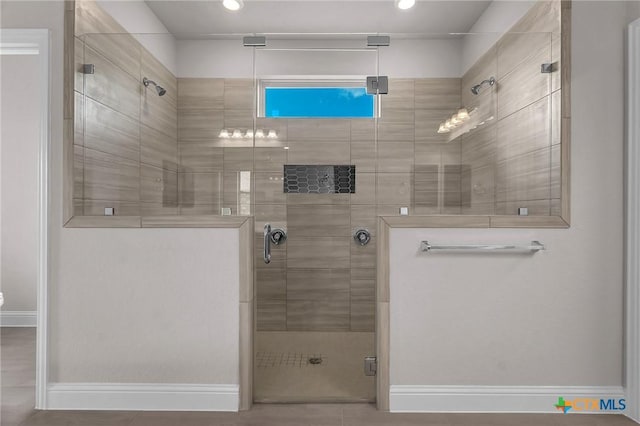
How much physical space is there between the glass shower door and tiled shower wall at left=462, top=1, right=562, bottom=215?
1.78 feet

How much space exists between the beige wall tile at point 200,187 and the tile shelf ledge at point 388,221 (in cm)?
11

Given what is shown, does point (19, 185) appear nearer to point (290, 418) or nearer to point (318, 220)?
point (318, 220)

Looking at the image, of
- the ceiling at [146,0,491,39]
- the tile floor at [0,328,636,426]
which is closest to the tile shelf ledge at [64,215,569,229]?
the tile floor at [0,328,636,426]

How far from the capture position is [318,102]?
6.61 feet

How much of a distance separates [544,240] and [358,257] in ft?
3.06

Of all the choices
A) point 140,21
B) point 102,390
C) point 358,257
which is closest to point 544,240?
point 358,257

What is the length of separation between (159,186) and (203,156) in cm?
28

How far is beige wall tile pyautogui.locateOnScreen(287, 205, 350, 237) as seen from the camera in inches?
79.2

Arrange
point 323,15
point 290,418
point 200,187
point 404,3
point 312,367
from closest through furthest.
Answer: point 290,418
point 200,187
point 312,367
point 404,3
point 323,15

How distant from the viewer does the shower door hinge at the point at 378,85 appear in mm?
2004

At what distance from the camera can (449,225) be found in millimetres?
1914

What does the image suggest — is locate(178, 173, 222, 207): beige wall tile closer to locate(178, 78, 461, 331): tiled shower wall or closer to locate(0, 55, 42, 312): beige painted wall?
locate(178, 78, 461, 331): tiled shower wall

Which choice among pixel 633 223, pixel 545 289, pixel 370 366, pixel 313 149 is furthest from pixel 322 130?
pixel 633 223

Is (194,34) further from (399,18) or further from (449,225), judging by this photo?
(449,225)
